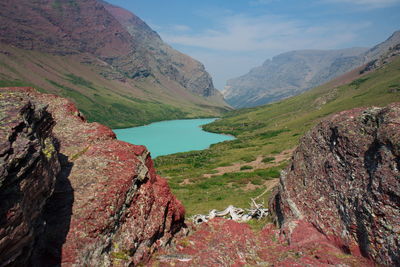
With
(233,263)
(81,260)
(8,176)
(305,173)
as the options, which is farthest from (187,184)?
(8,176)

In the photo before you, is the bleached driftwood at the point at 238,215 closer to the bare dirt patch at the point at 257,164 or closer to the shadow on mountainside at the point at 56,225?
the shadow on mountainside at the point at 56,225

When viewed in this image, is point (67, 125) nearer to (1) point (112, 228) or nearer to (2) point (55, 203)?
(2) point (55, 203)

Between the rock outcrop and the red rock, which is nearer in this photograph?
the rock outcrop

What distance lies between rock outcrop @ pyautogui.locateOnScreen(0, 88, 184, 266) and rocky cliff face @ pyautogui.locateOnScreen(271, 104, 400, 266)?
8523 millimetres

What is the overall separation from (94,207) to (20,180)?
505 centimetres

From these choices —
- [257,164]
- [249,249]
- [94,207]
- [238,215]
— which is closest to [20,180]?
[94,207]

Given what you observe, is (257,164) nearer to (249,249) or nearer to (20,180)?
(249,249)

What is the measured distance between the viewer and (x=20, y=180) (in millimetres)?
8883

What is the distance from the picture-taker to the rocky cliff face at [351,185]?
1280cm

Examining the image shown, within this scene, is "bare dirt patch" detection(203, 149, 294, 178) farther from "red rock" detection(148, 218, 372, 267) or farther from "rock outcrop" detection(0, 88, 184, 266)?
"rock outcrop" detection(0, 88, 184, 266)

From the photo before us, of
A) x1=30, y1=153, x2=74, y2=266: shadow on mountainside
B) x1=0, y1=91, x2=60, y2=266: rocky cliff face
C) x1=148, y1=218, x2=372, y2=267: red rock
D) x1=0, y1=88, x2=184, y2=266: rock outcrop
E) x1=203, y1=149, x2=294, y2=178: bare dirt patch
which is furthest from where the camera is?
x1=203, y1=149, x2=294, y2=178: bare dirt patch

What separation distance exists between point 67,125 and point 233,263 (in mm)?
14785

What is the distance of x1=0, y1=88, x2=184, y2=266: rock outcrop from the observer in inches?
429

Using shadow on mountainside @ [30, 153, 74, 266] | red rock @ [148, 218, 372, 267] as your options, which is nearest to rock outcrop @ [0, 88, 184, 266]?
shadow on mountainside @ [30, 153, 74, 266]
